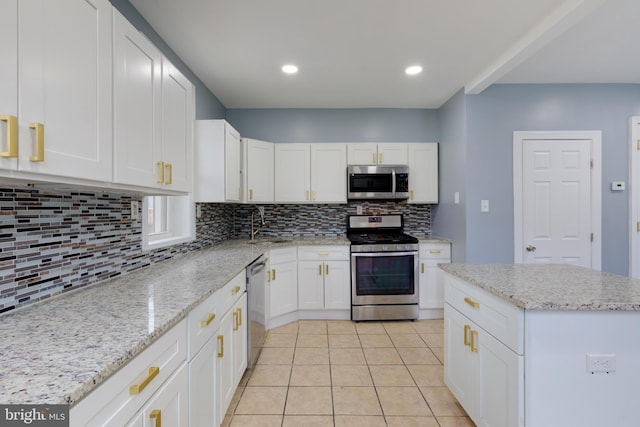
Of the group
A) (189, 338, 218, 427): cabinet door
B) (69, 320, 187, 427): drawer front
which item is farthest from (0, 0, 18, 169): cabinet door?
(189, 338, 218, 427): cabinet door

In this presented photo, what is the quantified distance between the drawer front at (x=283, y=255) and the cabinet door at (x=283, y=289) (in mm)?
43

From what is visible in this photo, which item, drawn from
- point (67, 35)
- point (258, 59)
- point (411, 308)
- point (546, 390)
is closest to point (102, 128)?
point (67, 35)

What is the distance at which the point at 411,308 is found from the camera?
3.34 metres

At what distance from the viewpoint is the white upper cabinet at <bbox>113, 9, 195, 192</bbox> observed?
3.90 feet

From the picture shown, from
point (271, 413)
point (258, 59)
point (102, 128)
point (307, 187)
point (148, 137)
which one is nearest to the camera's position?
point (102, 128)

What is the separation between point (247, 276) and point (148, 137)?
3.80 feet

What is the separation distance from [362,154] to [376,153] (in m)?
0.17

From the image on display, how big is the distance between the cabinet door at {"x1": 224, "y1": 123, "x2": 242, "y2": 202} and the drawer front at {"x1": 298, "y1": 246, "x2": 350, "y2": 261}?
93cm

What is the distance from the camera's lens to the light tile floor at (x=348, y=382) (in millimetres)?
1811

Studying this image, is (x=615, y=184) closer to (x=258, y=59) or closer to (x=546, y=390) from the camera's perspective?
(x=546, y=390)

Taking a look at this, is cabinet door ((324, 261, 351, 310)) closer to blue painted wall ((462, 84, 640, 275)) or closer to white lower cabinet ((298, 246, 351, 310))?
white lower cabinet ((298, 246, 351, 310))

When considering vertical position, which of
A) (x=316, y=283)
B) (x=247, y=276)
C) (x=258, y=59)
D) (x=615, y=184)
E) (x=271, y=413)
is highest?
(x=258, y=59)

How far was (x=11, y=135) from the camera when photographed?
2.44ft

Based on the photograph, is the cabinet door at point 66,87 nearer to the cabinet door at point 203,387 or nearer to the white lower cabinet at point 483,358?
the cabinet door at point 203,387
